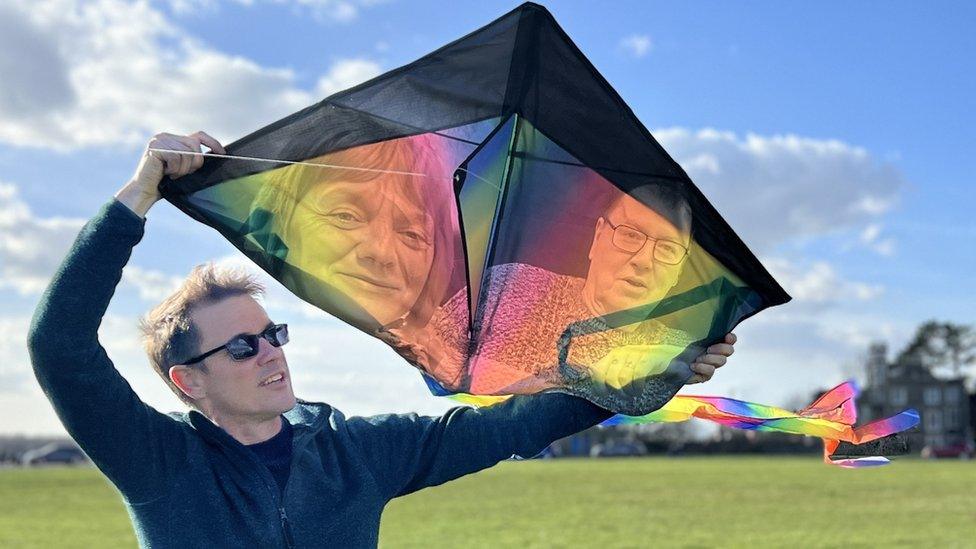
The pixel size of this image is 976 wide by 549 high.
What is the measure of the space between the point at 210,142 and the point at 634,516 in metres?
16.3

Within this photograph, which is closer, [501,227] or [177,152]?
[177,152]

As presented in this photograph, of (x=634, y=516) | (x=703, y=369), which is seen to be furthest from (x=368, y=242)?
(x=634, y=516)

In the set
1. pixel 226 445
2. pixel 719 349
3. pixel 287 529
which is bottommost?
pixel 287 529

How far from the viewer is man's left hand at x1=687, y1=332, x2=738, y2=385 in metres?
4.02

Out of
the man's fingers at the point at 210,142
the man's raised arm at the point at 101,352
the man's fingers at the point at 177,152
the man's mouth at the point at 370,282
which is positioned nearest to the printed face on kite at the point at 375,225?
the man's mouth at the point at 370,282

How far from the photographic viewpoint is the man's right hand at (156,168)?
3324mm

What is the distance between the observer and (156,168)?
3404 millimetres

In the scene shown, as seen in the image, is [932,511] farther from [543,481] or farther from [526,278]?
[526,278]

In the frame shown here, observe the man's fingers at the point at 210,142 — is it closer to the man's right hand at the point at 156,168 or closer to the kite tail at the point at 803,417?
the man's right hand at the point at 156,168

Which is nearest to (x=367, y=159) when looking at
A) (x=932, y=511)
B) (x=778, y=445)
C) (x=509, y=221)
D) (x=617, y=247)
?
(x=509, y=221)

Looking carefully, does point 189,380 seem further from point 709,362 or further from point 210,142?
point 709,362

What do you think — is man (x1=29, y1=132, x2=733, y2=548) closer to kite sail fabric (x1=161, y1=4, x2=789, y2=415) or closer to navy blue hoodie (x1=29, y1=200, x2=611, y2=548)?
navy blue hoodie (x1=29, y1=200, x2=611, y2=548)

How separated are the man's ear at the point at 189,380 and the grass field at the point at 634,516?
1096cm

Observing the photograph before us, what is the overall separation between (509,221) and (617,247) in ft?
1.29
